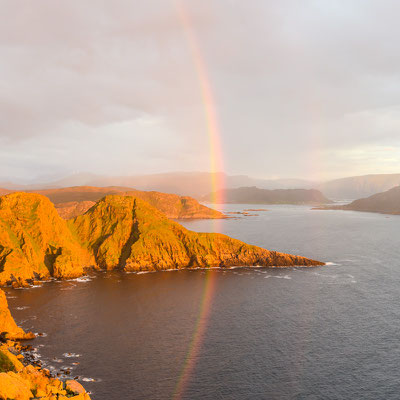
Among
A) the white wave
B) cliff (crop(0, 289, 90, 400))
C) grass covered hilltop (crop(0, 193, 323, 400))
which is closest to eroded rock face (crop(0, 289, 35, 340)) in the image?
cliff (crop(0, 289, 90, 400))

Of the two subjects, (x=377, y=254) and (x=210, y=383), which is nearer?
(x=210, y=383)

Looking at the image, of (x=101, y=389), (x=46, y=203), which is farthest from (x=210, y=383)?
(x=46, y=203)

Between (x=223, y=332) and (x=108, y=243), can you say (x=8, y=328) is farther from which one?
(x=108, y=243)

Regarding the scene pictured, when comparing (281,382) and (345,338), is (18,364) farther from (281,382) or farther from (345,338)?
(345,338)

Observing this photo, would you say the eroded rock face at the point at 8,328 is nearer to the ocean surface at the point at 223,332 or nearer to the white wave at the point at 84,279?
the ocean surface at the point at 223,332

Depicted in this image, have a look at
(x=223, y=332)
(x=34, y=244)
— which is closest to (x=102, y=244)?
(x=34, y=244)

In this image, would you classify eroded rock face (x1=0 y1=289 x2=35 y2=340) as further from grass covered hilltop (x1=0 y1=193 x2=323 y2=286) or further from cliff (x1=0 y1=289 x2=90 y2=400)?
grass covered hilltop (x1=0 y1=193 x2=323 y2=286)

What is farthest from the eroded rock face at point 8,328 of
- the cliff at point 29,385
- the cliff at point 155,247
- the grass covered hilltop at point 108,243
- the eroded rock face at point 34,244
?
the cliff at point 155,247
